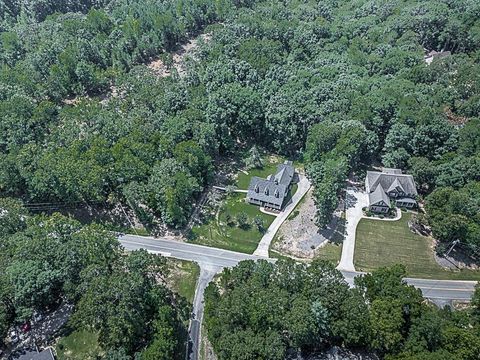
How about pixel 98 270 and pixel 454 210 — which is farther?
pixel 454 210

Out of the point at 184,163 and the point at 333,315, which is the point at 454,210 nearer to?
the point at 333,315

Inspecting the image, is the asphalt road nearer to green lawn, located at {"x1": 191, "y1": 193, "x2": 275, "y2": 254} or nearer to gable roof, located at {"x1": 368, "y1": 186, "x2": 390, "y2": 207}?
green lawn, located at {"x1": 191, "y1": 193, "x2": 275, "y2": 254}

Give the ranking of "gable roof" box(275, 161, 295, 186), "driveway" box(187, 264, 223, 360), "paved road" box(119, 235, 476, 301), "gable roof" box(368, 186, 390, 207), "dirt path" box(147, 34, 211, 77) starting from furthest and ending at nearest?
"dirt path" box(147, 34, 211, 77)
"gable roof" box(275, 161, 295, 186)
"gable roof" box(368, 186, 390, 207)
"paved road" box(119, 235, 476, 301)
"driveway" box(187, 264, 223, 360)

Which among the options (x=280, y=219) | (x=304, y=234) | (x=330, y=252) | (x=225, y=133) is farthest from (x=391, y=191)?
(x=225, y=133)

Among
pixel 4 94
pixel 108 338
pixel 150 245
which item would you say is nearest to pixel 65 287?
pixel 108 338

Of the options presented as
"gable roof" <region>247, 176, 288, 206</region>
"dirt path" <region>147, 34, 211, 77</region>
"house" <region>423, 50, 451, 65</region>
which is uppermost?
"dirt path" <region>147, 34, 211, 77</region>

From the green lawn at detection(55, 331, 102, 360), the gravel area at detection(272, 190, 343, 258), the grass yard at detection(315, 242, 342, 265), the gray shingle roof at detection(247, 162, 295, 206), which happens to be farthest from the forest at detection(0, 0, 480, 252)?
the green lawn at detection(55, 331, 102, 360)
